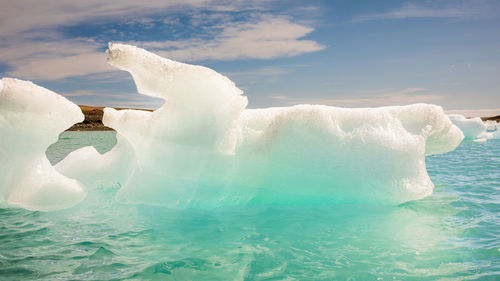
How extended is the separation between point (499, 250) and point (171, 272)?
154 inches

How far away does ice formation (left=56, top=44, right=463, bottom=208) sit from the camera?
5.73m

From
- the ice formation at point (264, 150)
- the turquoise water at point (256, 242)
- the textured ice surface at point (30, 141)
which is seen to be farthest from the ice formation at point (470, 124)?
the textured ice surface at point (30, 141)

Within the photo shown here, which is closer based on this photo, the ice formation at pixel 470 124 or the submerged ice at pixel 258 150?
the submerged ice at pixel 258 150

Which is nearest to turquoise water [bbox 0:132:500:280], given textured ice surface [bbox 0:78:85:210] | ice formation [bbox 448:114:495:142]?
textured ice surface [bbox 0:78:85:210]

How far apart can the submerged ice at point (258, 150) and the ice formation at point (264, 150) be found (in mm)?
16

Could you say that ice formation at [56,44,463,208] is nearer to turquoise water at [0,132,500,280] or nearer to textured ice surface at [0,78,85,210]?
turquoise water at [0,132,500,280]

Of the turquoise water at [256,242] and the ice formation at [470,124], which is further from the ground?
the ice formation at [470,124]

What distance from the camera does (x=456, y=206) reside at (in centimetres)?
677

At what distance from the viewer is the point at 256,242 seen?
188 inches

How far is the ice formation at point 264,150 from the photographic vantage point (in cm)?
573

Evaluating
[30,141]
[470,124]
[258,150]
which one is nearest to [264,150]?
[258,150]

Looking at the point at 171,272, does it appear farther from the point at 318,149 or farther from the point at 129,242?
the point at 318,149

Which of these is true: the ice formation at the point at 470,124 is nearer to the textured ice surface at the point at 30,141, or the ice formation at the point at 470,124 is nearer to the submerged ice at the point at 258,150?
the submerged ice at the point at 258,150

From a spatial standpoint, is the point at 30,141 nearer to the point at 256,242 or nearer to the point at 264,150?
the point at 264,150
